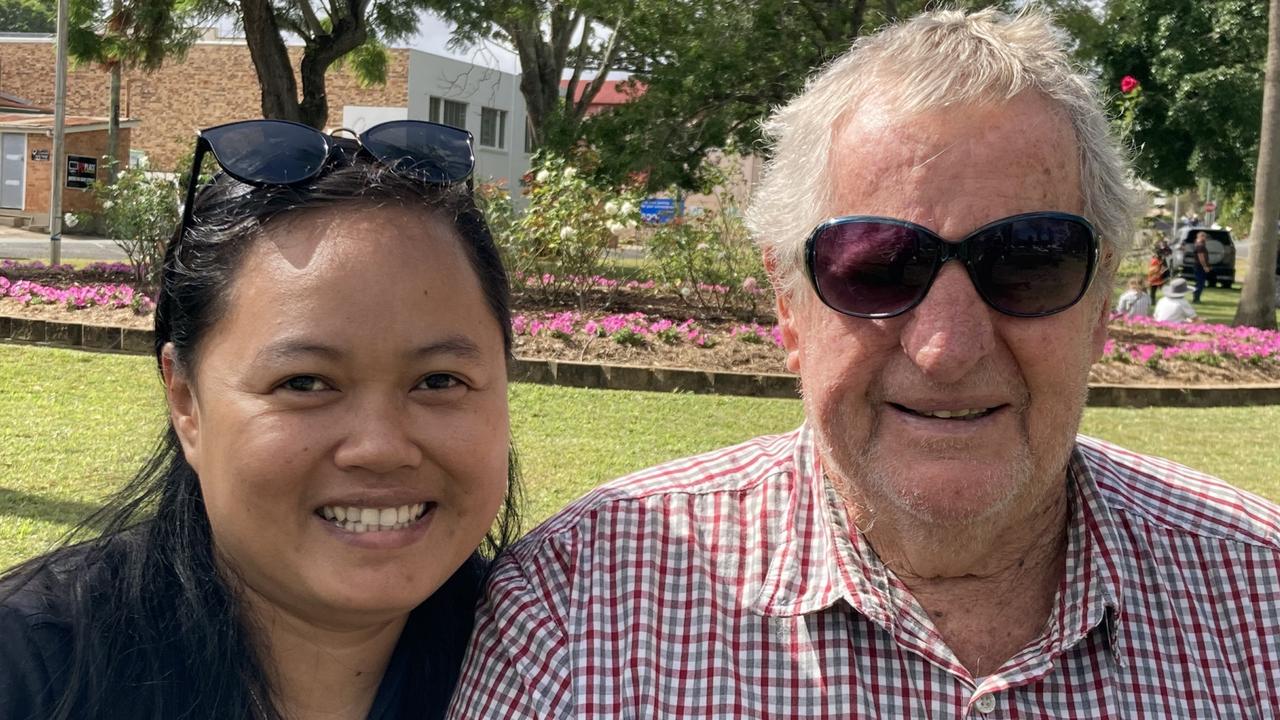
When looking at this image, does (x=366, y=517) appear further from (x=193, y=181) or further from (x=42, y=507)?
(x=42, y=507)

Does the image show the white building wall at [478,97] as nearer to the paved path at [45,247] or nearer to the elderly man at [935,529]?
the paved path at [45,247]

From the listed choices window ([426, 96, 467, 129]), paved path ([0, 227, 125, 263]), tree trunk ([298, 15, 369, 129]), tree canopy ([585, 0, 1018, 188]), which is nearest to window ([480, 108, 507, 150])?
window ([426, 96, 467, 129])

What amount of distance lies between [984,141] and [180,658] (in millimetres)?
1663

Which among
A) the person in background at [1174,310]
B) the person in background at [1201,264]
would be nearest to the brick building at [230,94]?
the person in background at [1201,264]

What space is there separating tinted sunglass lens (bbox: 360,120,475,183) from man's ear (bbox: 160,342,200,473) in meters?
0.52

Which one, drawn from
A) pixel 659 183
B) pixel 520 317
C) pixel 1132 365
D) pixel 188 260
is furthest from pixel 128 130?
pixel 188 260

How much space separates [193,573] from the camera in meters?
2.07

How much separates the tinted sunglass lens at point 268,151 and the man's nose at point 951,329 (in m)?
1.09

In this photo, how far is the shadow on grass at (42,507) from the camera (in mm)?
4895

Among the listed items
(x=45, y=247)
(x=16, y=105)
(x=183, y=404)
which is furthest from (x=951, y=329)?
(x=16, y=105)

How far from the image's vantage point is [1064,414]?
2.09 m

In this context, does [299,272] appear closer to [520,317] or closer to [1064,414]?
[1064,414]

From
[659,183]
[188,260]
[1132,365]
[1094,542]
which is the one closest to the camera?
[188,260]

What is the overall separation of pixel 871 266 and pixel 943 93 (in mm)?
342
